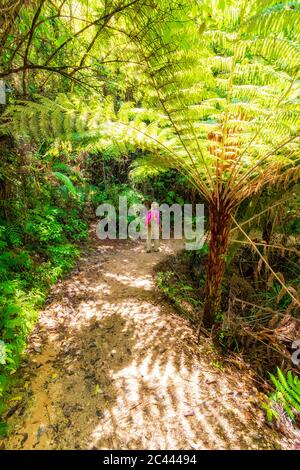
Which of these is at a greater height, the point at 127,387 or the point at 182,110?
the point at 182,110

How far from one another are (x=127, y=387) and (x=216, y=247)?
1596 millimetres

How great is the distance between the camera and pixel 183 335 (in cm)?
307

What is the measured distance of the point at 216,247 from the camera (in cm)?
289

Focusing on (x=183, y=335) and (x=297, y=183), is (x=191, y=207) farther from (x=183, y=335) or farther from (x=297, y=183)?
(x=183, y=335)

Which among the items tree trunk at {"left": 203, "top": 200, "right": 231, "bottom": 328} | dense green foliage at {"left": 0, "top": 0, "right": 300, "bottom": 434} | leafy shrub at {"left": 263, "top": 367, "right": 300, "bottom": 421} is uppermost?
dense green foliage at {"left": 0, "top": 0, "right": 300, "bottom": 434}

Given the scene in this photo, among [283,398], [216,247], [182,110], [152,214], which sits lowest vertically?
[283,398]

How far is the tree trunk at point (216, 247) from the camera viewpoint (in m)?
2.82

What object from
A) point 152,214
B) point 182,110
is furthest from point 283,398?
point 152,214

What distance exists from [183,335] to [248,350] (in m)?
0.80

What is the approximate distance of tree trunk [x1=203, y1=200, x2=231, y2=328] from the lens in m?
2.82

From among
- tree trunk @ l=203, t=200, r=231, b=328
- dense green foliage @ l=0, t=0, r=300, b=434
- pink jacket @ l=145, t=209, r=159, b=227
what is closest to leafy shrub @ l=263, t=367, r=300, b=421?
dense green foliage @ l=0, t=0, r=300, b=434

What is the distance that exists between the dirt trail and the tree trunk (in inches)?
21.7

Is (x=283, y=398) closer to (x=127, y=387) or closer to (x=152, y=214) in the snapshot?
(x=127, y=387)

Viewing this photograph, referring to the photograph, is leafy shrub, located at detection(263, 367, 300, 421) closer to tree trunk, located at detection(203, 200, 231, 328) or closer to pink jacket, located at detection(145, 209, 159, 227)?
tree trunk, located at detection(203, 200, 231, 328)
